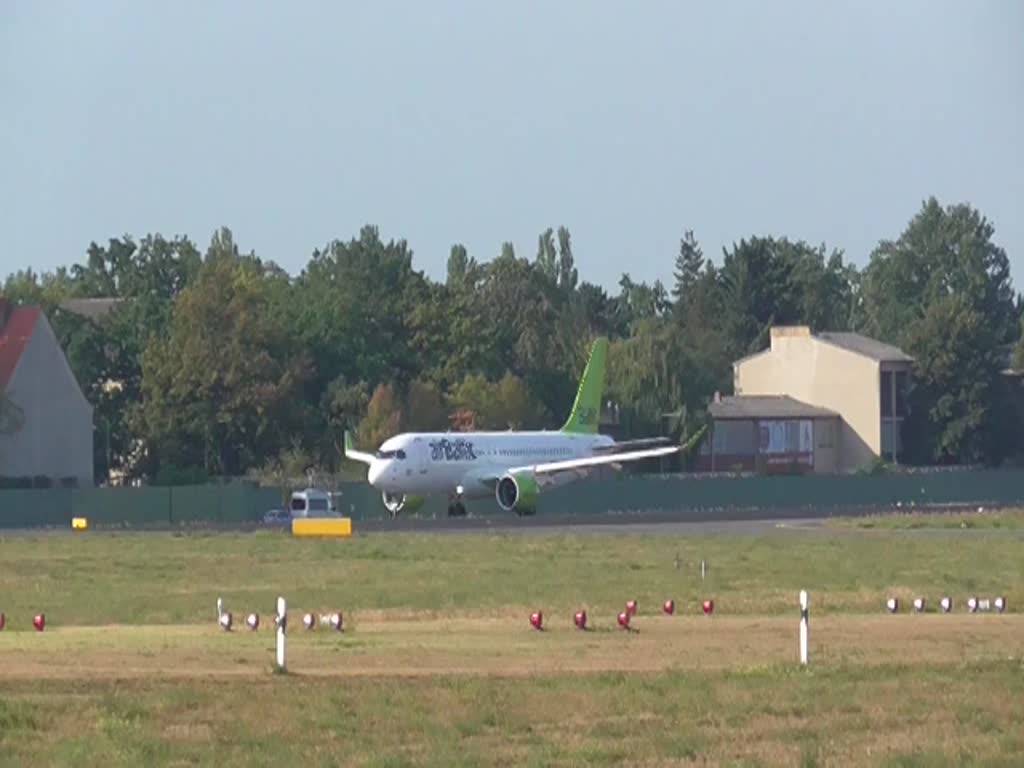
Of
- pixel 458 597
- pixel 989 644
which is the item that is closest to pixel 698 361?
pixel 458 597

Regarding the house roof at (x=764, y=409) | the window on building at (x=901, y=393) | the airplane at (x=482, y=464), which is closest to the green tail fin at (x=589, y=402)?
the airplane at (x=482, y=464)

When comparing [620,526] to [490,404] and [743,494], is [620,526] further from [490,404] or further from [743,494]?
[490,404]

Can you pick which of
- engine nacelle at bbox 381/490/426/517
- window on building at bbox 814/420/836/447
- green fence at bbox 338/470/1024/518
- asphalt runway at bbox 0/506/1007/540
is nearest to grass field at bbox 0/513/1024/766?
asphalt runway at bbox 0/506/1007/540

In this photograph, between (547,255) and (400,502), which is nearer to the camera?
(400,502)

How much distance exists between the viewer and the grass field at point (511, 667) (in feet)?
66.2

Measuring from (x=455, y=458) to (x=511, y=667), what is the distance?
5407 centimetres

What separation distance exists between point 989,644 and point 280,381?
72.6 meters

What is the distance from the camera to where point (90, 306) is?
129m

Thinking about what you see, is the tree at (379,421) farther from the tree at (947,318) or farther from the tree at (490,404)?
the tree at (947,318)

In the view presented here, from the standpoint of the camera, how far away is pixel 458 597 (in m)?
40.9

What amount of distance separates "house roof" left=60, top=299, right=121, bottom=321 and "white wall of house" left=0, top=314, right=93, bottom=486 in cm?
2526

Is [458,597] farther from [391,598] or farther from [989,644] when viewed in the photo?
[989,644]

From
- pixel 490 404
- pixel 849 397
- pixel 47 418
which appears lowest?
pixel 47 418

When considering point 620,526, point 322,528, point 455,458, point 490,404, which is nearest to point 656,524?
point 620,526
